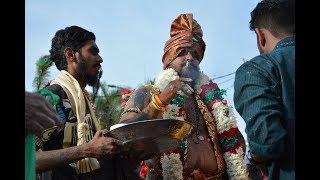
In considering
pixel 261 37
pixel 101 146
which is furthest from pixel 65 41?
pixel 261 37

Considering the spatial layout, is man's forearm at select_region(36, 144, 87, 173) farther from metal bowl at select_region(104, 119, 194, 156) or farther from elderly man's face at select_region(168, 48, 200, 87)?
elderly man's face at select_region(168, 48, 200, 87)

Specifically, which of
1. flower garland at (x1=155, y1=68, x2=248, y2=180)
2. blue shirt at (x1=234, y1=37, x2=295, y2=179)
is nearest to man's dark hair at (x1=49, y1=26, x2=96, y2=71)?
flower garland at (x1=155, y1=68, x2=248, y2=180)

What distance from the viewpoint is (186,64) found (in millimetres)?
5887

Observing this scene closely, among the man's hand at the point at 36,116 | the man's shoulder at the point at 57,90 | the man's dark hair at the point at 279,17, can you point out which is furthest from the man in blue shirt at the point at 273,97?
the man's shoulder at the point at 57,90

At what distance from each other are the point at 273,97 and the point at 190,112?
2843mm

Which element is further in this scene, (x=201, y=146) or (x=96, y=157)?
(x=201, y=146)

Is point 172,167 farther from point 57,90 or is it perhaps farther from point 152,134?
point 57,90

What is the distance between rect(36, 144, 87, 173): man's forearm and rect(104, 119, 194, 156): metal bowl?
227mm

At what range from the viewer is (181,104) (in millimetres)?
5668

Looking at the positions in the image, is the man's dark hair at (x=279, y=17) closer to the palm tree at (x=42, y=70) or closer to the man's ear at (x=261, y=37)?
the man's ear at (x=261, y=37)

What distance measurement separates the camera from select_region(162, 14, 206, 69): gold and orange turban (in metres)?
5.95
